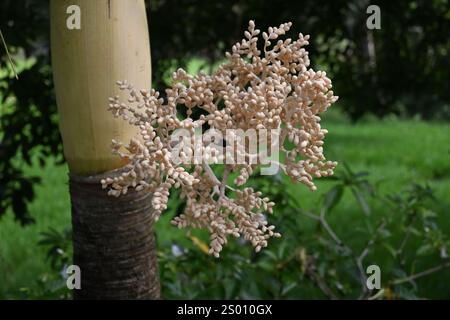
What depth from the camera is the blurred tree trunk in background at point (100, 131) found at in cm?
103

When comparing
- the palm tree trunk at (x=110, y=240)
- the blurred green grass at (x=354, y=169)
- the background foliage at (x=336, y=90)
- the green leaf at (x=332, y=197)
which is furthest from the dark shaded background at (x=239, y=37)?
the palm tree trunk at (x=110, y=240)

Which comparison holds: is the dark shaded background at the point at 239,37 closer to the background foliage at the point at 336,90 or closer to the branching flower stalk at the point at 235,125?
the background foliage at the point at 336,90

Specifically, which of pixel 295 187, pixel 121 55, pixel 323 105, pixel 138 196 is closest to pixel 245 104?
pixel 323 105

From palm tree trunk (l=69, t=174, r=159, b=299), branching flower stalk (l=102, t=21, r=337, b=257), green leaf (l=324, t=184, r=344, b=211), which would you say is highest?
branching flower stalk (l=102, t=21, r=337, b=257)

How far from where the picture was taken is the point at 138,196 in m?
1.21

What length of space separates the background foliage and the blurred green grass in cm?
4

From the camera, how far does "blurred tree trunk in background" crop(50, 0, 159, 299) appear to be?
1.03 metres

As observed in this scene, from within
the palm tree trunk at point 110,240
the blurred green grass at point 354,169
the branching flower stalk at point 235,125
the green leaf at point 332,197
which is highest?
the branching flower stalk at point 235,125

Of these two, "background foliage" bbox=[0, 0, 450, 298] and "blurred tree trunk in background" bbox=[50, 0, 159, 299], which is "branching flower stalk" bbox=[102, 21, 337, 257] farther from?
"background foliage" bbox=[0, 0, 450, 298]

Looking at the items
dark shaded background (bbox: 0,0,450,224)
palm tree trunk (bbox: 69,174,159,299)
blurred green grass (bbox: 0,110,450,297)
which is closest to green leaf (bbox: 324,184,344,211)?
blurred green grass (bbox: 0,110,450,297)

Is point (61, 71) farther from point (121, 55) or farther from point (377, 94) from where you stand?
point (377, 94)

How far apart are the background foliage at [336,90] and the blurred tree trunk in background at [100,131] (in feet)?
1.94

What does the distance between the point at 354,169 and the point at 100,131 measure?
4.09 meters
